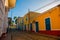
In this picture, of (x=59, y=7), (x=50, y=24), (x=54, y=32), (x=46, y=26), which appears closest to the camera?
(x=59, y=7)

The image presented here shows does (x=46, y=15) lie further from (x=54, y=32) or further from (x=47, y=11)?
(x=54, y=32)

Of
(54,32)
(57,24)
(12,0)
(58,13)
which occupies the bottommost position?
(54,32)

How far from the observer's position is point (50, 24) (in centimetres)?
1714

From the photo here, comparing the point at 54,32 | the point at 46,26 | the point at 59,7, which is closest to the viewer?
the point at 59,7

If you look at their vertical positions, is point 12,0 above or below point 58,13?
above

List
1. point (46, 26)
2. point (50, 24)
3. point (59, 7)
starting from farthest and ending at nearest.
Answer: point (46, 26) → point (50, 24) → point (59, 7)

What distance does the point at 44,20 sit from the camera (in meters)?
19.0

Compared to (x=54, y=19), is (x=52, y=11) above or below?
above

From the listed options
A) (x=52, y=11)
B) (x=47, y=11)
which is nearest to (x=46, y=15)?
(x=47, y=11)

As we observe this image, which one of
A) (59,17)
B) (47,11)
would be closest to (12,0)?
(47,11)

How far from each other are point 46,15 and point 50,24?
1.74m

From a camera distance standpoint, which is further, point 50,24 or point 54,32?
point 50,24

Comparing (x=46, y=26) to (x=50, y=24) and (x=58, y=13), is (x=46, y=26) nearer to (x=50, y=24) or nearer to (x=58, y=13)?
(x=50, y=24)

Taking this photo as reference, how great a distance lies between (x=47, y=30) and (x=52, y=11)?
3.32 m
